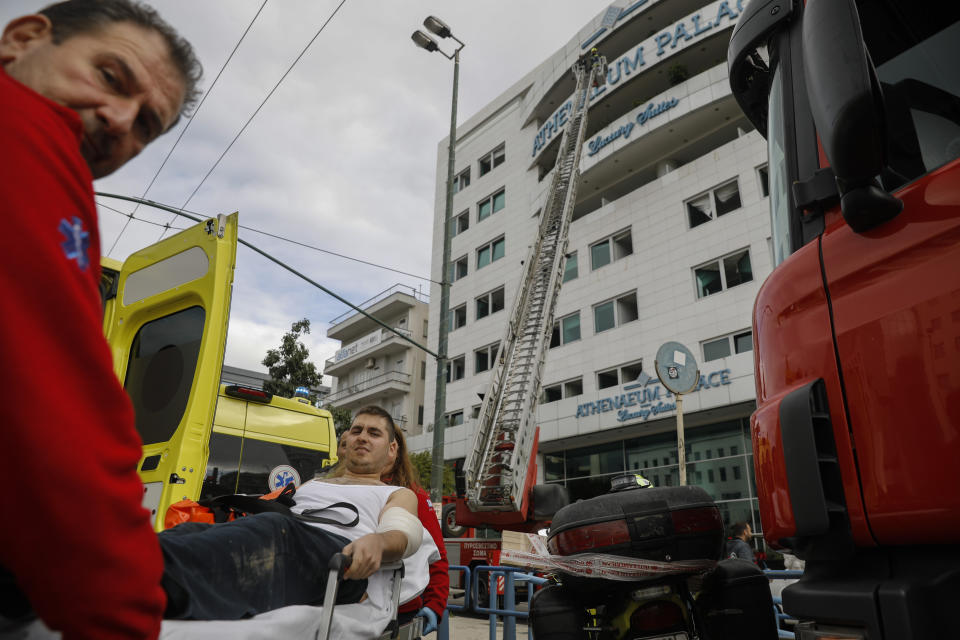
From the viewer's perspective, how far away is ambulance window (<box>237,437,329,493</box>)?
22.9ft

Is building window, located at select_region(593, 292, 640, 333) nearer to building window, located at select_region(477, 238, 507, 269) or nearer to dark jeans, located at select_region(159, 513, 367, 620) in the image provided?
building window, located at select_region(477, 238, 507, 269)

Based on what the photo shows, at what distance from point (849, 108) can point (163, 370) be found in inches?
166

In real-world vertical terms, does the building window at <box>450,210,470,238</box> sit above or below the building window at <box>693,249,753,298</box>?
above

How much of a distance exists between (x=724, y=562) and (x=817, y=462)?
1.04m

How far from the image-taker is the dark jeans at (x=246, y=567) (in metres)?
1.57

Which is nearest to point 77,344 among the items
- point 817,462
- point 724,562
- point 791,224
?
point 817,462

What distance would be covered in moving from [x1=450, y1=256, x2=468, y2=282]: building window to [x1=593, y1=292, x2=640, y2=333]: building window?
9631 mm

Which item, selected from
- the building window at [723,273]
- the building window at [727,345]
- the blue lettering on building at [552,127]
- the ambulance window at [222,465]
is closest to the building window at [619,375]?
the building window at [727,345]

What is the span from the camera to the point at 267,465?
284 inches

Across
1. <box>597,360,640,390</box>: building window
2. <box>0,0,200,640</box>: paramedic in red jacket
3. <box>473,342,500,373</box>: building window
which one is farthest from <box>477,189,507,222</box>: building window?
<box>0,0,200,640</box>: paramedic in red jacket

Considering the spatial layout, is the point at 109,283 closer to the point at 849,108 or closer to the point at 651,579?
the point at 651,579

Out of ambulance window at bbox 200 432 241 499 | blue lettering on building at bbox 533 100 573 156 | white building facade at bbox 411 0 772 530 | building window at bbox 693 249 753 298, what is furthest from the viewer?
blue lettering on building at bbox 533 100 573 156

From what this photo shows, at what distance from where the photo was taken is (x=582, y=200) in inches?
977

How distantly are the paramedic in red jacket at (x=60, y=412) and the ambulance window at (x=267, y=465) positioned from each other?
6659mm
